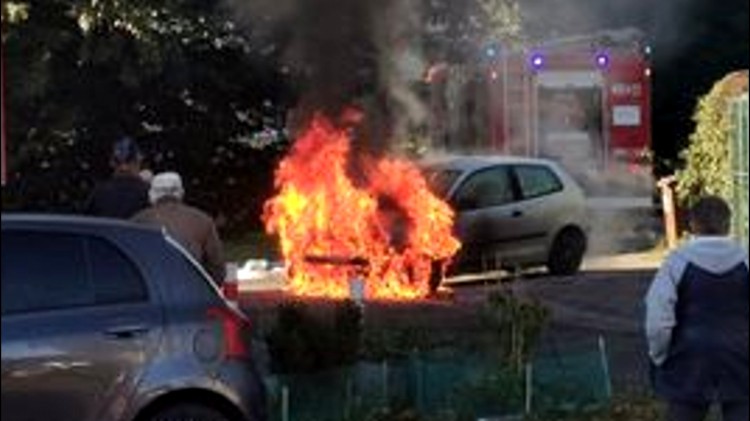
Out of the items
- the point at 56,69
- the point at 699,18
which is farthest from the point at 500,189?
the point at 699,18

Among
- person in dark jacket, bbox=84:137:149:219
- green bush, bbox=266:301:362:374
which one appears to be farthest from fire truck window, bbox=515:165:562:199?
person in dark jacket, bbox=84:137:149:219

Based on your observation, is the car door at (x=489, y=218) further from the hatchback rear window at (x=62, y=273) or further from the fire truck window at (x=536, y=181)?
the hatchback rear window at (x=62, y=273)

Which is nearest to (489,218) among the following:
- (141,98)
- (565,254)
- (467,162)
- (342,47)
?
(467,162)

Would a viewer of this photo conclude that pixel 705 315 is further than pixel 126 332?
No

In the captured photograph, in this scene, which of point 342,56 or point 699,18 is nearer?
point 342,56

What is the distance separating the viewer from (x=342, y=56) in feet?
56.4

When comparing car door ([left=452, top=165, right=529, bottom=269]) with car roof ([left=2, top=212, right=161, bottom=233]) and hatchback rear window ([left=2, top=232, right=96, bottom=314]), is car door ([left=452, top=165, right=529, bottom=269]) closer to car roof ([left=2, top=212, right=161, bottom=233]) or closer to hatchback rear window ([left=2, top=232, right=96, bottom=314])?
car roof ([left=2, top=212, right=161, bottom=233])

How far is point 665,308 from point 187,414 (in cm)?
226

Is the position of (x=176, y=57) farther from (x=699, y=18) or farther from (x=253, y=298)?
(x=699, y=18)

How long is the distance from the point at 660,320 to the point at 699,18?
19.8 m

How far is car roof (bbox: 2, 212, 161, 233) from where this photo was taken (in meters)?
7.92

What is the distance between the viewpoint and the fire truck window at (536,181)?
18469 mm

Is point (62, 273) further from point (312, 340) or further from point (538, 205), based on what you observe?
point (538, 205)

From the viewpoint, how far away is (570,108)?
23.5 meters
